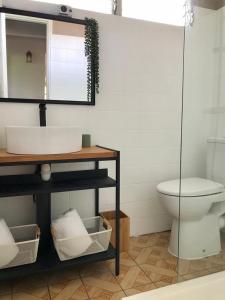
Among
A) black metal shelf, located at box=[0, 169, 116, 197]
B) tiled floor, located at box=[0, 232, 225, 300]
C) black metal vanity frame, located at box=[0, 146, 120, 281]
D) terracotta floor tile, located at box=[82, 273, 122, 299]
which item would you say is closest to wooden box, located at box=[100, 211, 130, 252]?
tiled floor, located at box=[0, 232, 225, 300]

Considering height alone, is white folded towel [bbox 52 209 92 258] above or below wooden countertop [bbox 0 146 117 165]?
below

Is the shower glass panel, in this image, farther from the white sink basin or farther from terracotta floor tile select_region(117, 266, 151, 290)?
the white sink basin

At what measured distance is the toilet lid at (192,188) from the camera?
5.50 ft

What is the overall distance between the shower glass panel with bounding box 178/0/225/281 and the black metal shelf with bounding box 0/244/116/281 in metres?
0.51

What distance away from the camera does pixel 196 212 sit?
1.72 m

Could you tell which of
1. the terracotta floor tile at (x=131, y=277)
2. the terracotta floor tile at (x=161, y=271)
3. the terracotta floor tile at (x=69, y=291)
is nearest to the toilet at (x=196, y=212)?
the terracotta floor tile at (x=161, y=271)

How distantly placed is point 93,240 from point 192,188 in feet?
2.44

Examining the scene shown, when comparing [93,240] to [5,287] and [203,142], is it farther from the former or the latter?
[203,142]

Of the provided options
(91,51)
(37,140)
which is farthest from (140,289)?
(91,51)

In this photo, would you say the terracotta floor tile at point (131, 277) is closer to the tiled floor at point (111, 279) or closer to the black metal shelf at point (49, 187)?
the tiled floor at point (111, 279)

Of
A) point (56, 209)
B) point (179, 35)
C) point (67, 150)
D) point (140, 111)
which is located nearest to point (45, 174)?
point (67, 150)

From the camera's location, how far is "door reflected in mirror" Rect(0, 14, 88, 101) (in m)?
1.65

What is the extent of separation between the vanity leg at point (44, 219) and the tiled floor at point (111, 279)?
0.18m

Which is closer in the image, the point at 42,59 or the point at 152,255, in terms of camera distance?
Answer: the point at 42,59
